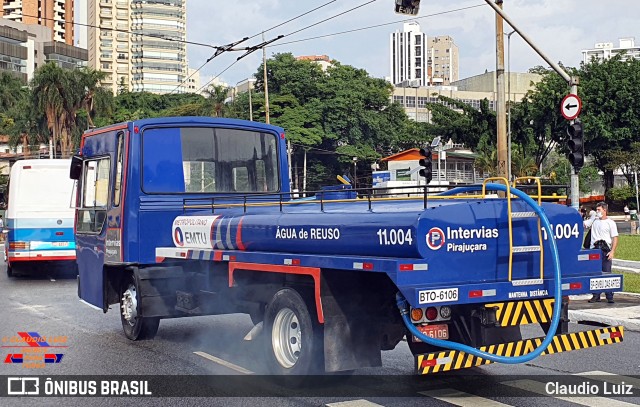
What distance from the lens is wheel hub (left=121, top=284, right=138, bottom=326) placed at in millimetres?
10453

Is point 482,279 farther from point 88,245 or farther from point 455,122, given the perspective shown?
point 455,122

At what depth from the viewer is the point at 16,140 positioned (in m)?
74.0

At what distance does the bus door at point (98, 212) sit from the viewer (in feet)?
34.5

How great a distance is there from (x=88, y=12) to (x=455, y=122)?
368ft

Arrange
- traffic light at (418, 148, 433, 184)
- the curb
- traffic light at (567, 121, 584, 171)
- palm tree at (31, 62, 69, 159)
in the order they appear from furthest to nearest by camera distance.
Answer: palm tree at (31, 62, 69, 159) < traffic light at (418, 148, 433, 184) < traffic light at (567, 121, 584, 171) < the curb

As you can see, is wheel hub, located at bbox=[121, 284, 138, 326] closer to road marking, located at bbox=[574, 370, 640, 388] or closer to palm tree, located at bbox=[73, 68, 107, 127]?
road marking, located at bbox=[574, 370, 640, 388]

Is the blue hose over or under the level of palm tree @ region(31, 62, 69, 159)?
under

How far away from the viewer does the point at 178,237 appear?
389 inches

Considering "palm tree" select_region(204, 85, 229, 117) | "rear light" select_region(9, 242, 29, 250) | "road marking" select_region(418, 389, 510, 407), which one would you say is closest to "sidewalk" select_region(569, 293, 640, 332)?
"road marking" select_region(418, 389, 510, 407)

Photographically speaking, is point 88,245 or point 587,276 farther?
point 88,245

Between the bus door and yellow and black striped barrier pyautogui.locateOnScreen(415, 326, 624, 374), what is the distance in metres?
5.28

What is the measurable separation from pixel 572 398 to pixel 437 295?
1.92 metres

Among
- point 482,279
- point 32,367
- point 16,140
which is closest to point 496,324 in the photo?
point 482,279

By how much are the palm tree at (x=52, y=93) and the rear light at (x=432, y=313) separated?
213 feet
